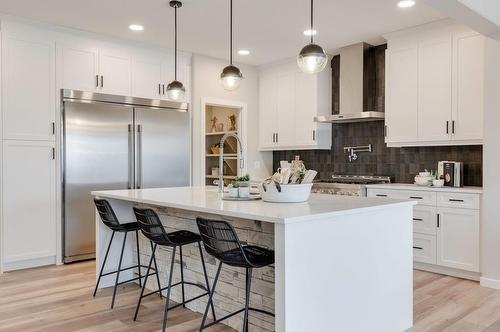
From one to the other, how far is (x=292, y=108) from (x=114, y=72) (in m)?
2.44

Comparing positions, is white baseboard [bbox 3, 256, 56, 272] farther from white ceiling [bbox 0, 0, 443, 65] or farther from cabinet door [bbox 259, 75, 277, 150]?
cabinet door [bbox 259, 75, 277, 150]

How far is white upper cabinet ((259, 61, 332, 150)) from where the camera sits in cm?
577

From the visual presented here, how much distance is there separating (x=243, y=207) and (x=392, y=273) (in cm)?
109

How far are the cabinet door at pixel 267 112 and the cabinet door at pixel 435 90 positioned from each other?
2.26 m

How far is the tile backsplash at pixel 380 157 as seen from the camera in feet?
15.0

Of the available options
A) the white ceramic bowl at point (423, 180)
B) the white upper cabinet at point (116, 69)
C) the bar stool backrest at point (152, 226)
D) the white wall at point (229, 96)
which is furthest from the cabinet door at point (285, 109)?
the bar stool backrest at point (152, 226)

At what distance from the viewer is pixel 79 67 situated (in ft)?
15.7

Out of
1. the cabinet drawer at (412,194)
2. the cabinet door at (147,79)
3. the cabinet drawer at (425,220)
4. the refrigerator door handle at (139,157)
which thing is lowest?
the cabinet drawer at (425,220)

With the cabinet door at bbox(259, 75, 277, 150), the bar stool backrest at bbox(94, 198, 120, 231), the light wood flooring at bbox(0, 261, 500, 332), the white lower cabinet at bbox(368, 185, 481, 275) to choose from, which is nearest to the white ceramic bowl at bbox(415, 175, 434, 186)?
the white lower cabinet at bbox(368, 185, 481, 275)

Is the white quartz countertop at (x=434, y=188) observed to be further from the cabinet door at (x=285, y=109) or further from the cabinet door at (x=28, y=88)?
the cabinet door at (x=28, y=88)

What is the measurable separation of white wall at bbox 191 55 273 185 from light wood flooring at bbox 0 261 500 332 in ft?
7.64

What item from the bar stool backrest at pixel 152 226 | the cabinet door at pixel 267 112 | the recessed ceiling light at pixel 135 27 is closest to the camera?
the bar stool backrest at pixel 152 226

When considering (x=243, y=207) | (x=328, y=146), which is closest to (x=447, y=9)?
(x=243, y=207)

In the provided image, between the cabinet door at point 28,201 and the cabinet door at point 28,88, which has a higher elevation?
the cabinet door at point 28,88
